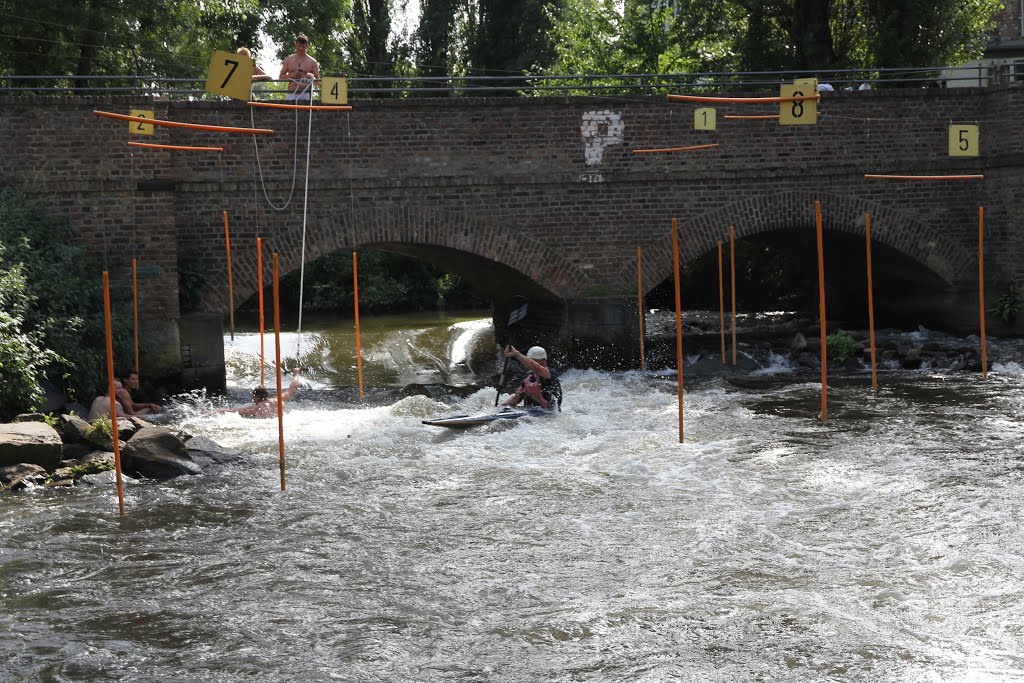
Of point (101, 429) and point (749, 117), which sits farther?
point (749, 117)

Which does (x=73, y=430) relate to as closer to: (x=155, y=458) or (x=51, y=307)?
(x=155, y=458)

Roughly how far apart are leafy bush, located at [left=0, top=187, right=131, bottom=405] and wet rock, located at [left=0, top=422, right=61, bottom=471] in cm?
153

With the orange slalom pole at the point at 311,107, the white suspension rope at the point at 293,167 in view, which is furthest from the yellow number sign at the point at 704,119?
the white suspension rope at the point at 293,167

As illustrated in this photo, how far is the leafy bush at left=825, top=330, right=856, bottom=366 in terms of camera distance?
19.6 meters

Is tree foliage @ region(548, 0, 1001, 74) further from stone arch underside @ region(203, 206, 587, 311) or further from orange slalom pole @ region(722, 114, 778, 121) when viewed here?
stone arch underside @ region(203, 206, 587, 311)

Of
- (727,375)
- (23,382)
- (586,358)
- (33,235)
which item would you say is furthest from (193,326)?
(727,375)

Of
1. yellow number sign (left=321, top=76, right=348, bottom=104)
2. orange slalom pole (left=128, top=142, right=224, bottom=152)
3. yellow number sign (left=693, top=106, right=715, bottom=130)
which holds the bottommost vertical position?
orange slalom pole (left=128, top=142, right=224, bottom=152)

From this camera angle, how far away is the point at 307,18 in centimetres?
2739

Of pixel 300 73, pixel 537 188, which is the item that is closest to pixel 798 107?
pixel 537 188

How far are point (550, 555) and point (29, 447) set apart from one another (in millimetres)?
5663

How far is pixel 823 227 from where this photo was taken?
64.2ft

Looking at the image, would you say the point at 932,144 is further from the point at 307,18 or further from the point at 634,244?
the point at 307,18

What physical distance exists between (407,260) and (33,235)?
18316 millimetres

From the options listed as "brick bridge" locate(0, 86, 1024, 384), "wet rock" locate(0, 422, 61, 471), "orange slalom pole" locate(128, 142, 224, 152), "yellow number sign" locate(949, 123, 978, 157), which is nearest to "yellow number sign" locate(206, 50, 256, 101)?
"orange slalom pole" locate(128, 142, 224, 152)
